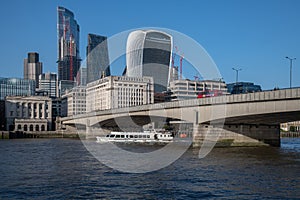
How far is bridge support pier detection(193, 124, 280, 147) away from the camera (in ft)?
206

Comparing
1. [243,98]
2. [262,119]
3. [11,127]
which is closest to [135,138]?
[262,119]

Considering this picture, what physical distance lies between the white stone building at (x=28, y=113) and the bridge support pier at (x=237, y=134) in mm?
102807

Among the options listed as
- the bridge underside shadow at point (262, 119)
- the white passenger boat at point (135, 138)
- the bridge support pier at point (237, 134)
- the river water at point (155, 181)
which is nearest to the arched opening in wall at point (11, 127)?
the white passenger boat at point (135, 138)

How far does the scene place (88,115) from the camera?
114438 millimetres

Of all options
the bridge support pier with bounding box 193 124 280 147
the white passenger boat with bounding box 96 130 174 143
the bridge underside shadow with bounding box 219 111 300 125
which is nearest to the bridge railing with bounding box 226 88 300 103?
the bridge underside shadow with bounding box 219 111 300 125

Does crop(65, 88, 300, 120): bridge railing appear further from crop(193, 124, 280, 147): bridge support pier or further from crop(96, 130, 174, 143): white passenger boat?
crop(96, 130, 174, 143): white passenger boat

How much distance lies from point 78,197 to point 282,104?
33550 mm

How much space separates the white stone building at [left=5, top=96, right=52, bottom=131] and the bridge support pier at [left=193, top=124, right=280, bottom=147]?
337 ft

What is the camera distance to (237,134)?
64.1m

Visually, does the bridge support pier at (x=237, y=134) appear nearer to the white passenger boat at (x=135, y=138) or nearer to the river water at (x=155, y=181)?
the river water at (x=155, y=181)

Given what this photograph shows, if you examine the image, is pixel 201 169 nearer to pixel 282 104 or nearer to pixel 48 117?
pixel 282 104

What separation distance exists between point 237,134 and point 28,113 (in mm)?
118045

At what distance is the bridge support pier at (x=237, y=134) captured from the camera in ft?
206

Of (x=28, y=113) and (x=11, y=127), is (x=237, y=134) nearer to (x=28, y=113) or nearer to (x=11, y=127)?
(x=11, y=127)
